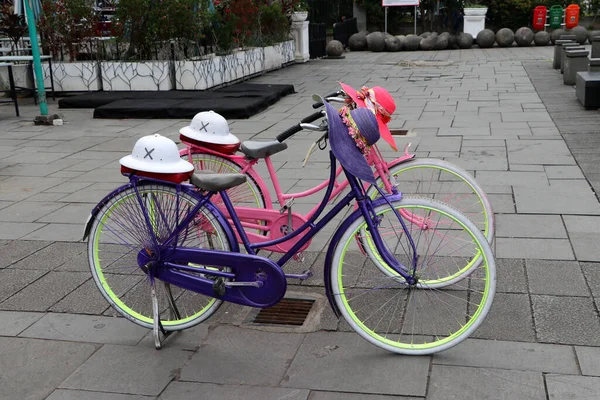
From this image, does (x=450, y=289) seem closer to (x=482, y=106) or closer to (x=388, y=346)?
(x=388, y=346)

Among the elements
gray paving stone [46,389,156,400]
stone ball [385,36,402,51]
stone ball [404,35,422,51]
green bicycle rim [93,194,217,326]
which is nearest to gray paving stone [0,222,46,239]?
green bicycle rim [93,194,217,326]

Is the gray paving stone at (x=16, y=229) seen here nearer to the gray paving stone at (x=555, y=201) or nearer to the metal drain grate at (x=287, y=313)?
the metal drain grate at (x=287, y=313)

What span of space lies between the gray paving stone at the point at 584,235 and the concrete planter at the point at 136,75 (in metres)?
8.31

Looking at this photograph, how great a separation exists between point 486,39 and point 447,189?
17445 mm

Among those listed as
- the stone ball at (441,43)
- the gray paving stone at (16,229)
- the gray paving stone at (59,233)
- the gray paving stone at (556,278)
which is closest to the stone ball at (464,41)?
the stone ball at (441,43)

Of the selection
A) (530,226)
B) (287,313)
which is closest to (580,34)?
(530,226)

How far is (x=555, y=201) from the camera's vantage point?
531 centimetres

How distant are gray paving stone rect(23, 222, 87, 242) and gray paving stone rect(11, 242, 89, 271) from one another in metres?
0.13

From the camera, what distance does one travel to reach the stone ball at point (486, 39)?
21.7m

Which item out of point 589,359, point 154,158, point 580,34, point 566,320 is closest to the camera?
point 589,359

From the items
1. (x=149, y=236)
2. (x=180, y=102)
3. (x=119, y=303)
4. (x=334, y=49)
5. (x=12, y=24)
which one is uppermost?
(x=12, y=24)

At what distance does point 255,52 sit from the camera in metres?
14.3

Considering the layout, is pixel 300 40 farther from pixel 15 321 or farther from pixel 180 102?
pixel 15 321

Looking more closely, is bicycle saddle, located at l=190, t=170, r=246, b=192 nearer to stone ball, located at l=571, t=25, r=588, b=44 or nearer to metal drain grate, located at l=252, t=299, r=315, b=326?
metal drain grate, located at l=252, t=299, r=315, b=326
